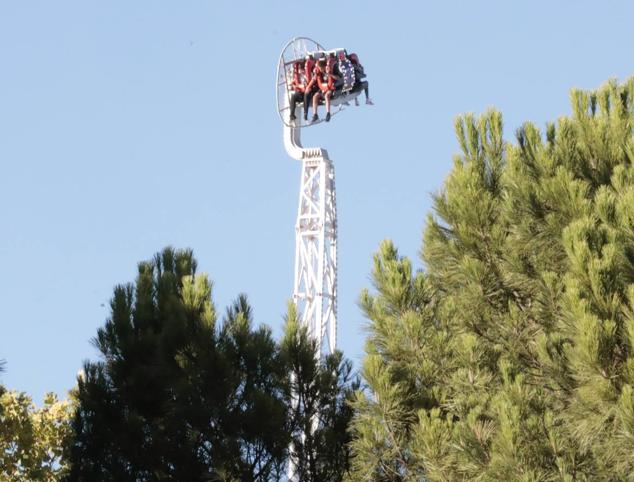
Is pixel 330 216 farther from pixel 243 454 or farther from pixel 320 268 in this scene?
pixel 243 454

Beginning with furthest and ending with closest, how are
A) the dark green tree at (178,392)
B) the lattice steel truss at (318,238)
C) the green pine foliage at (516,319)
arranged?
the lattice steel truss at (318,238) < the dark green tree at (178,392) < the green pine foliage at (516,319)

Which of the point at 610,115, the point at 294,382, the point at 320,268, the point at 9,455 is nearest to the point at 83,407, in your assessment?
the point at 9,455

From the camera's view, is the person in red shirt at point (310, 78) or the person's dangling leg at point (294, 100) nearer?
the person in red shirt at point (310, 78)

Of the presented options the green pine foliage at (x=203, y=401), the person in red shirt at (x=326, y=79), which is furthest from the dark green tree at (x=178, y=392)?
the person in red shirt at (x=326, y=79)

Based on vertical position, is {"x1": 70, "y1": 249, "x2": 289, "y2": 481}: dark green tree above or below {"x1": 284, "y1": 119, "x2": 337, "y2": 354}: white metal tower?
below

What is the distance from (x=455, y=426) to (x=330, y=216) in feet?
55.9

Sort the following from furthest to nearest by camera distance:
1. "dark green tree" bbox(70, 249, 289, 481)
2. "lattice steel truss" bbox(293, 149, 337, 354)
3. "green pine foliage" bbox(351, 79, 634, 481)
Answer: "lattice steel truss" bbox(293, 149, 337, 354), "dark green tree" bbox(70, 249, 289, 481), "green pine foliage" bbox(351, 79, 634, 481)

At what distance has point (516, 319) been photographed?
1677 centimetres

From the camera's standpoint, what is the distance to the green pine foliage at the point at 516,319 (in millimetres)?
14273

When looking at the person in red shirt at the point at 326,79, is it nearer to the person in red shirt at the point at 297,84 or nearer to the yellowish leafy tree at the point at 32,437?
the person in red shirt at the point at 297,84

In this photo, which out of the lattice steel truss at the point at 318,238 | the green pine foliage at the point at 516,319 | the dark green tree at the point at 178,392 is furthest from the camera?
the lattice steel truss at the point at 318,238

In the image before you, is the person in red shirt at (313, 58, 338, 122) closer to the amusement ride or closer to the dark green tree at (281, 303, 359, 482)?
the amusement ride

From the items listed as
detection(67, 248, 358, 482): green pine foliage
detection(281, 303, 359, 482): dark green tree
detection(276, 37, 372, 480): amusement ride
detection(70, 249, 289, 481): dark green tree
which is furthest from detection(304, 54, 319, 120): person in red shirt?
detection(281, 303, 359, 482): dark green tree

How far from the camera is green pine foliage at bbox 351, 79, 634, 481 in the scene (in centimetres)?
1427
